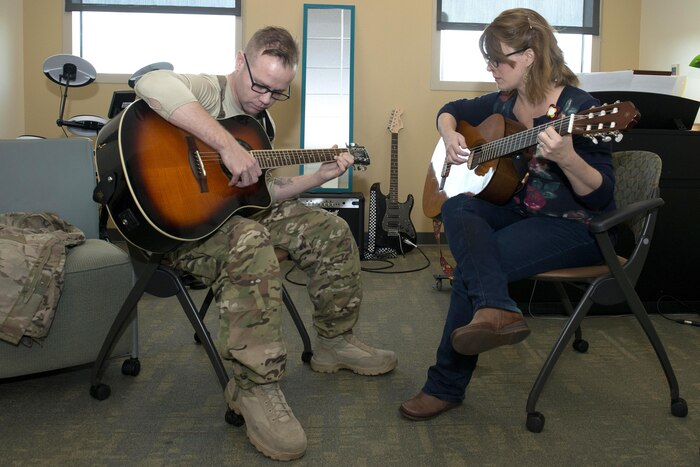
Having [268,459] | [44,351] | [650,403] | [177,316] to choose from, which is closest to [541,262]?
[650,403]

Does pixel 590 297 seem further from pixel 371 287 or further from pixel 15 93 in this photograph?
pixel 15 93

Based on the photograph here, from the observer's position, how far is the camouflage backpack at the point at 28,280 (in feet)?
5.23

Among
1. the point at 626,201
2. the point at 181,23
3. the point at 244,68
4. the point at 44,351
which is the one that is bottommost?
the point at 44,351

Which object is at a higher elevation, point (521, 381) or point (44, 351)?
point (44, 351)

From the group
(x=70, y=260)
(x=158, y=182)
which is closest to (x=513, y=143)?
(x=158, y=182)

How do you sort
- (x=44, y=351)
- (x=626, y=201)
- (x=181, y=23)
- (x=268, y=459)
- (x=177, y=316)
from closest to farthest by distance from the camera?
(x=268, y=459) < (x=44, y=351) < (x=626, y=201) < (x=177, y=316) < (x=181, y=23)

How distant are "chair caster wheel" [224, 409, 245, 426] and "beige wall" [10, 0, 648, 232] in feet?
10.9

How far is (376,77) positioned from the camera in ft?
15.8

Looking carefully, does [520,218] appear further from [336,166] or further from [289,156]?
[289,156]

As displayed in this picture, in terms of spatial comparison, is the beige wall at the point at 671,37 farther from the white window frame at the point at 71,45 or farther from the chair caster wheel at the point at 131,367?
the chair caster wheel at the point at 131,367

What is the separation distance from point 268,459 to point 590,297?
91 cm

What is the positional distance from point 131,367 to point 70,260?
1.32 ft

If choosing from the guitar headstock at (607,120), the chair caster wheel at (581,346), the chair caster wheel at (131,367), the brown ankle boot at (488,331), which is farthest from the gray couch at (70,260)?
the chair caster wheel at (581,346)

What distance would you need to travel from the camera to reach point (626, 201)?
A: 1.89m
